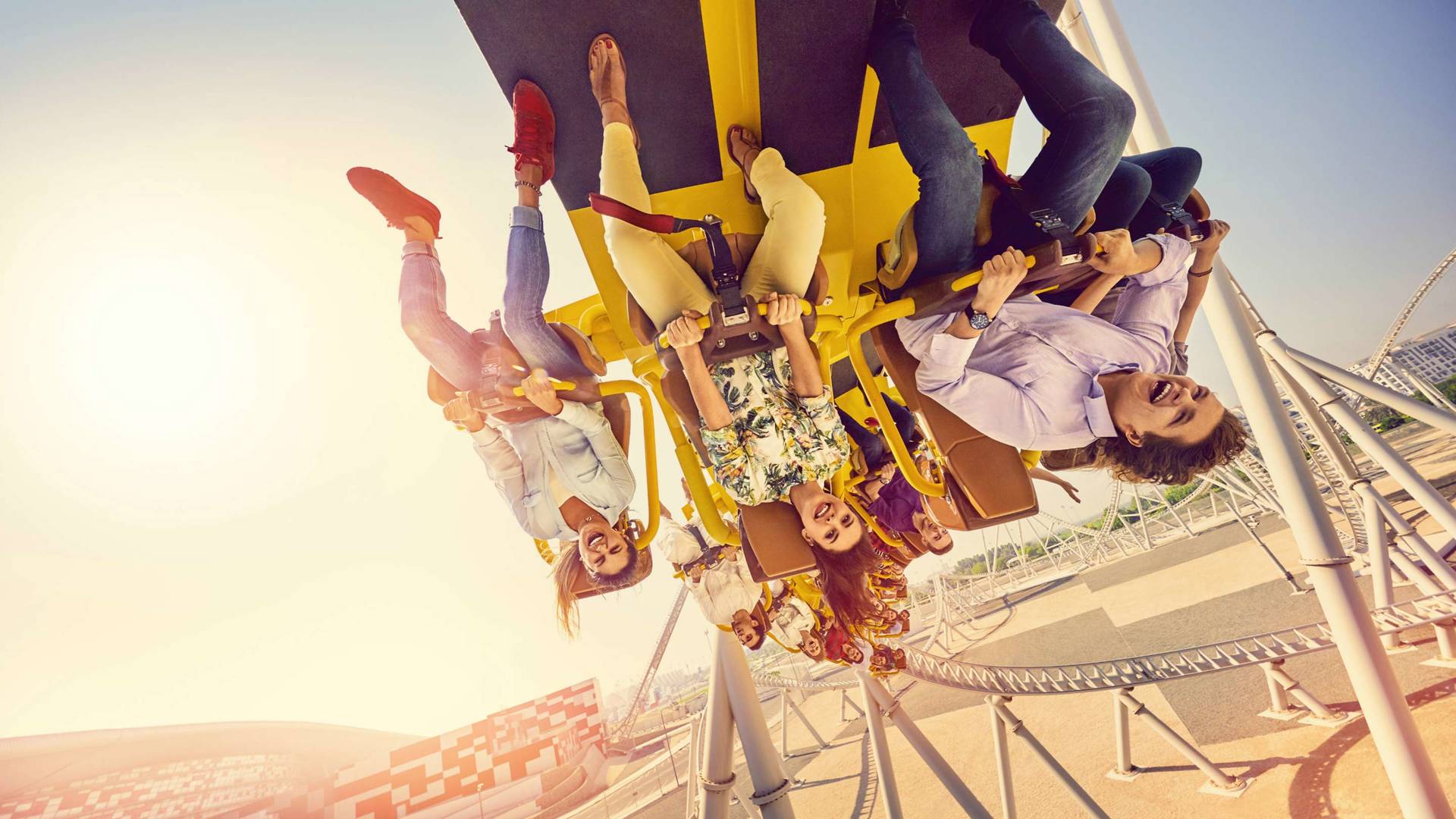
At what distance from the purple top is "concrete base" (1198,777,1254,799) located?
5.33m

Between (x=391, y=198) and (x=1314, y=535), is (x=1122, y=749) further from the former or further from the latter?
(x=391, y=198)

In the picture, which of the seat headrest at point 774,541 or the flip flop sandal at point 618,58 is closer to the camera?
the flip flop sandal at point 618,58

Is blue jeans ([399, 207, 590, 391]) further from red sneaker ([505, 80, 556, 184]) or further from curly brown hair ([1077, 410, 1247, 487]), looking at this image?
curly brown hair ([1077, 410, 1247, 487])

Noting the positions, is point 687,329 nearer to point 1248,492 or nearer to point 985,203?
point 985,203

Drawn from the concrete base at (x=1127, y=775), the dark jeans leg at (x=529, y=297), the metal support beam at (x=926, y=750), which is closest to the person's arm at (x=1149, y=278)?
the dark jeans leg at (x=529, y=297)

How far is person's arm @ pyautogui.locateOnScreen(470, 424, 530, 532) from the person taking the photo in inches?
104

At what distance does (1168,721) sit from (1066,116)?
27.9 ft

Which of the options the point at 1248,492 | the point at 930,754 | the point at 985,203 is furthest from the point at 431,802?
the point at 1248,492

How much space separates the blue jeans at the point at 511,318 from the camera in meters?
2.29

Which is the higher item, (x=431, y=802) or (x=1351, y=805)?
(x=1351, y=805)

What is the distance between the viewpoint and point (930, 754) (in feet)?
13.2

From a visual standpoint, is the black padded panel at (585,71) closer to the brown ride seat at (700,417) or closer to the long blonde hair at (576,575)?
the brown ride seat at (700,417)

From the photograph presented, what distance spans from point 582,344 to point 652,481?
2.53 feet

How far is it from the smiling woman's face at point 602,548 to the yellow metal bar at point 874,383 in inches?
60.1
